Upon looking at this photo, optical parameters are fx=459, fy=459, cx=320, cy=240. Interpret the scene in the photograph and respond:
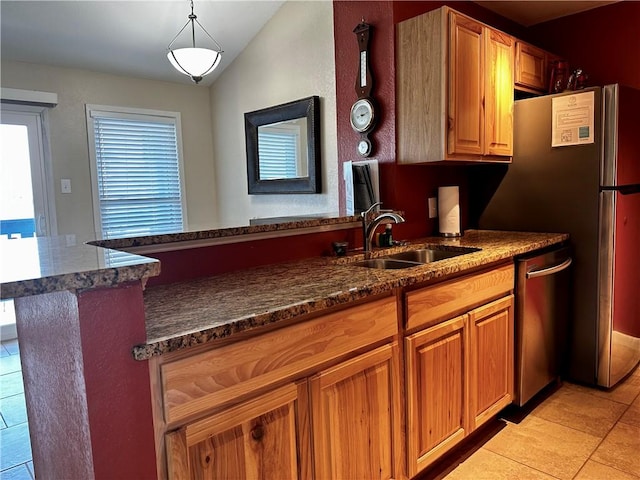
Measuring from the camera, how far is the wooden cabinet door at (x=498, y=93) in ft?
8.22

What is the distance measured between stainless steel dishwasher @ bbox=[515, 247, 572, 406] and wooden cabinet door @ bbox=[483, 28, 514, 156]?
0.68 metres

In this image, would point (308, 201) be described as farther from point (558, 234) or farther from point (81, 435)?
point (81, 435)

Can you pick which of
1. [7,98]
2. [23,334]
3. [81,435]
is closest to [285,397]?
[81,435]

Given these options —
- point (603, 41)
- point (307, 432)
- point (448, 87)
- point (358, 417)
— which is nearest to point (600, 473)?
point (358, 417)

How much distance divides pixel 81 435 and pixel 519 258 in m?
2.01

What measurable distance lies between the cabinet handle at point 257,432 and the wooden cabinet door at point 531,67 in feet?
8.22

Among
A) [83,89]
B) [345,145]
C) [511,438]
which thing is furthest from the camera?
[83,89]

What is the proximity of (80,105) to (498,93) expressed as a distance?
3.59 metres

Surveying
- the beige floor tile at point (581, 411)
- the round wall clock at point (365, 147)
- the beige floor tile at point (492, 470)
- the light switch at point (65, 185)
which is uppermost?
the round wall clock at point (365, 147)

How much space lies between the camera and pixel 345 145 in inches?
112

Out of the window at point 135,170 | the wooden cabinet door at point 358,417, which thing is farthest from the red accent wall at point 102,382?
the window at point 135,170

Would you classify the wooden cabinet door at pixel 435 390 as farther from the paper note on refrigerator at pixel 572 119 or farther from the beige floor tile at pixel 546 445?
the paper note on refrigerator at pixel 572 119

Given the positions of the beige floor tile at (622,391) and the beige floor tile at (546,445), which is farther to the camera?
the beige floor tile at (622,391)

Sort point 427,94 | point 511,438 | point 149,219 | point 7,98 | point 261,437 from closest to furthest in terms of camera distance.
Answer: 1. point 261,437
2. point 511,438
3. point 427,94
4. point 7,98
5. point 149,219
